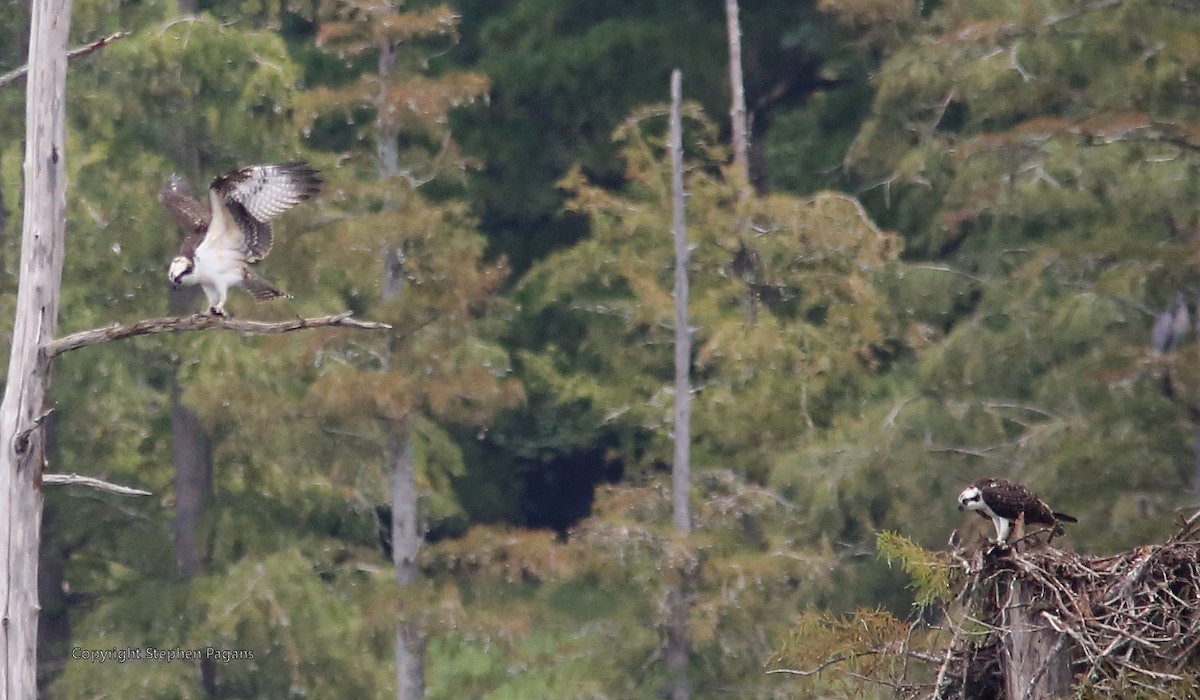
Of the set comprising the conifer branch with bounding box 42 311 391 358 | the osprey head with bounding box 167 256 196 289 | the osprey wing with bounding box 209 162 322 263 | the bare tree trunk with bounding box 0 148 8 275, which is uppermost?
the bare tree trunk with bounding box 0 148 8 275

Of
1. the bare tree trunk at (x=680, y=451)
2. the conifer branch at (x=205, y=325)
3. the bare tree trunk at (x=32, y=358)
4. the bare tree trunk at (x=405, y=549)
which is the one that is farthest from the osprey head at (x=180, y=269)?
the bare tree trunk at (x=680, y=451)

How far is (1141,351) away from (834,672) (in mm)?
5343

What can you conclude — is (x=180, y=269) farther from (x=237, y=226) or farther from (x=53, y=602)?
(x=53, y=602)

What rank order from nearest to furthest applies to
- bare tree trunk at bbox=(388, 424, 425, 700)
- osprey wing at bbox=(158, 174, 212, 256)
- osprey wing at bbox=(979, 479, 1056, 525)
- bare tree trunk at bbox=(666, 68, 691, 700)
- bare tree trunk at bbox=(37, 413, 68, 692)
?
osprey wing at bbox=(979, 479, 1056, 525) → osprey wing at bbox=(158, 174, 212, 256) → bare tree trunk at bbox=(666, 68, 691, 700) → bare tree trunk at bbox=(388, 424, 425, 700) → bare tree trunk at bbox=(37, 413, 68, 692)

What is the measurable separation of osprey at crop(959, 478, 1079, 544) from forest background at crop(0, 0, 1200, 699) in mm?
4372

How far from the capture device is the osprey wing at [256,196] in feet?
24.2

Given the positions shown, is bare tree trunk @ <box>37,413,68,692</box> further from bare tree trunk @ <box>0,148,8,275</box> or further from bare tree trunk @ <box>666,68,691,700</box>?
bare tree trunk @ <box>666,68,691,700</box>

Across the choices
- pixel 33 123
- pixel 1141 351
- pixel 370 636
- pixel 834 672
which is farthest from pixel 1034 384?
pixel 33 123

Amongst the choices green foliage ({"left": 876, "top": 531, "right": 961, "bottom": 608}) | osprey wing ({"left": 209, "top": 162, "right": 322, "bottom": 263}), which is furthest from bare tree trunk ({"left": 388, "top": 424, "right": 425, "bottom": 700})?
green foliage ({"left": 876, "top": 531, "right": 961, "bottom": 608})

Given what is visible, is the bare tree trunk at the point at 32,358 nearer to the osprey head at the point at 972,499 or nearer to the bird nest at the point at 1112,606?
the bird nest at the point at 1112,606

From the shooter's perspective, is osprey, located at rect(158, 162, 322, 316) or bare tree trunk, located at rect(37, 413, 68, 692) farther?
bare tree trunk, located at rect(37, 413, 68, 692)

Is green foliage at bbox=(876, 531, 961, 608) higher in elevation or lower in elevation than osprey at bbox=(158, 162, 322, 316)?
lower

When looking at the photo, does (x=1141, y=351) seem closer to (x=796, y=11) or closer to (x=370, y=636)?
(x=370, y=636)

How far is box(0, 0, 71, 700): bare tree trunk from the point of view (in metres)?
6.38
